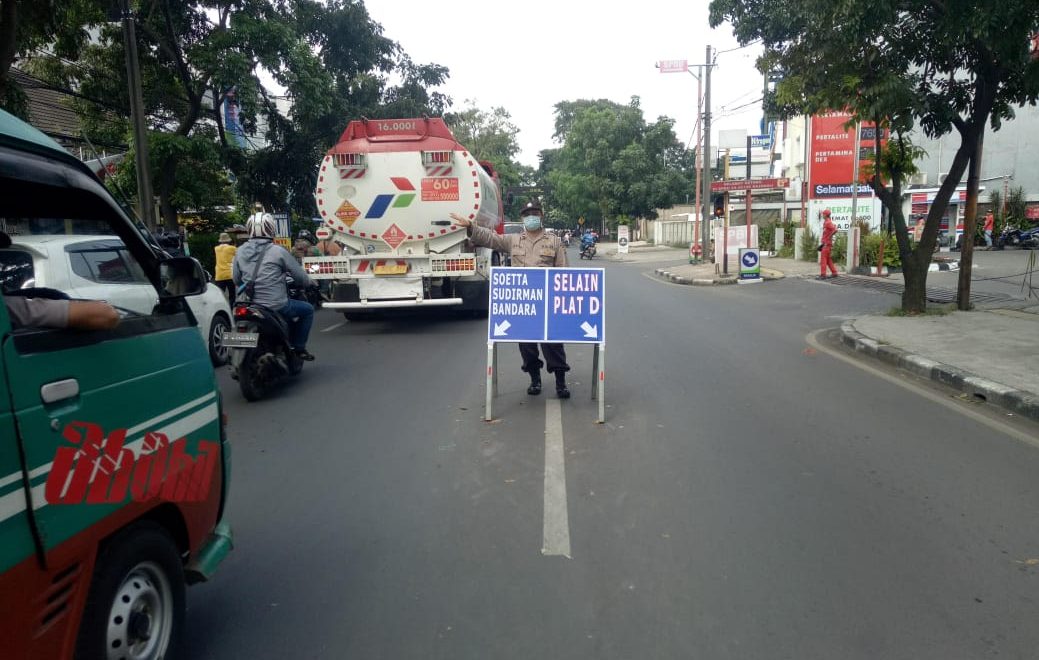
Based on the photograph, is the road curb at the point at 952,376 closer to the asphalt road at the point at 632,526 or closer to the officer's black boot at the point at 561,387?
the asphalt road at the point at 632,526

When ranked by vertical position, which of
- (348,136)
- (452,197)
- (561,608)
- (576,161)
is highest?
(576,161)

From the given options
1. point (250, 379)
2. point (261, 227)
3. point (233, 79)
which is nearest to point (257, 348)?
point (250, 379)

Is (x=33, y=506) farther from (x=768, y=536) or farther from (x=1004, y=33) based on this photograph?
(x=1004, y=33)

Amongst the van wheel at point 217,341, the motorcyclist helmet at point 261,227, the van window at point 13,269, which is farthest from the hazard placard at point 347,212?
the van window at point 13,269

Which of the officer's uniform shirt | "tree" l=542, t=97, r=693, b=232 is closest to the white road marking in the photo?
the officer's uniform shirt

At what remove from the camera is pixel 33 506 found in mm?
2129

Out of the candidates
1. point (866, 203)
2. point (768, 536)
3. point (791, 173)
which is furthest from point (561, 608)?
point (791, 173)

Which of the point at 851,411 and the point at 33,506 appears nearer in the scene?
the point at 33,506

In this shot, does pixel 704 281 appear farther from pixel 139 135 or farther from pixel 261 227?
pixel 261 227

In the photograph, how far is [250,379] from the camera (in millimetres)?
7586

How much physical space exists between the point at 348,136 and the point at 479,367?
516 cm

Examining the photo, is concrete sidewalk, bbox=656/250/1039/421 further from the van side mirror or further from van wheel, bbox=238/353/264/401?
van wheel, bbox=238/353/264/401

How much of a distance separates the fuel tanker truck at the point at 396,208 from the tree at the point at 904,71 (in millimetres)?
5392

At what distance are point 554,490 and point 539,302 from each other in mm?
2269
